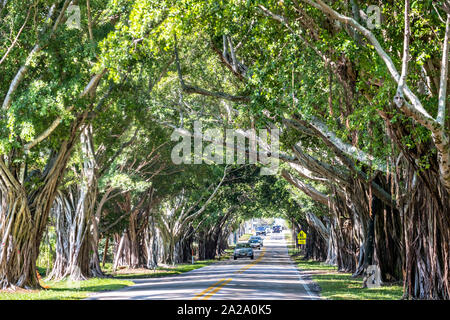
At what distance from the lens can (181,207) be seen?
141 ft

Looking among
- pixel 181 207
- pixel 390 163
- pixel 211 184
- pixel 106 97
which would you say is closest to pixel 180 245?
pixel 181 207

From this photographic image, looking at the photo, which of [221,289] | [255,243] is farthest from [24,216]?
[255,243]

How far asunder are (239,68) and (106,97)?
456 centimetres

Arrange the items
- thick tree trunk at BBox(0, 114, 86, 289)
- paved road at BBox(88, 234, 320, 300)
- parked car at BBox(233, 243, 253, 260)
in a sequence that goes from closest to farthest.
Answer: paved road at BBox(88, 234, 320, 300) → thick tree trunk at BBox(0, 114, 86, 289) → parked car at BBox(233, 243, 253, 260)

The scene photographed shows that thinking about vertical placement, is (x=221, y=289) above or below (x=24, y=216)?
below

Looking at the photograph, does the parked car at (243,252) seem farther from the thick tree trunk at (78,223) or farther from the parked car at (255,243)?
the thick tree trunk at (78,223)

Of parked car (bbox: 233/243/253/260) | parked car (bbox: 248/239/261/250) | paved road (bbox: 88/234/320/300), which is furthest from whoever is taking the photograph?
parked car (bbox: 248/239/261/250)

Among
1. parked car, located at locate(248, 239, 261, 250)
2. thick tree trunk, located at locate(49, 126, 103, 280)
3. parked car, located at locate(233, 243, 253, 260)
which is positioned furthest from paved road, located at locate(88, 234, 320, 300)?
parked car, located at locate(248, 239, 261, 250)

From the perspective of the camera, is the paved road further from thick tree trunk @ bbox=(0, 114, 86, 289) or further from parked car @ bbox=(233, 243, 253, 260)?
parked car @ bbox=(233, 243, 253, 260)

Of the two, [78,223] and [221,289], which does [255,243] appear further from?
[221,289]

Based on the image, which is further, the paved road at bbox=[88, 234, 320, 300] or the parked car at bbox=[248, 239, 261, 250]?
the parked car at bbox=[248, 239, 261, 250]

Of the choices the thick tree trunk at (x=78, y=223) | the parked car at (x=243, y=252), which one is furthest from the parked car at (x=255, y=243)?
the thick tree trunk at (x=78, y=223)

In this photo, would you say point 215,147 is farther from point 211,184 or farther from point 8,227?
point 8,227

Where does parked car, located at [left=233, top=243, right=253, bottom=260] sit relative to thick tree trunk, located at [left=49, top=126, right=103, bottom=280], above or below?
below
